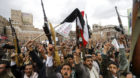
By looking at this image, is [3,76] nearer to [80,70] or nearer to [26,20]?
[80,70]

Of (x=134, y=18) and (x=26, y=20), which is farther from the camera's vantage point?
(x=26, y=20)

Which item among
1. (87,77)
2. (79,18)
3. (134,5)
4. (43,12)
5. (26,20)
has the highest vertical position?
(26,20)

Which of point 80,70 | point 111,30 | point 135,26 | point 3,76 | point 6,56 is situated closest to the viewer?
point 135,26

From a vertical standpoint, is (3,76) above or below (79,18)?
below

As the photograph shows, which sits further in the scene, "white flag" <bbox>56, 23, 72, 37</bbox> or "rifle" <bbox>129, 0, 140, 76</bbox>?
"white flag" <bbox>56, 23, 72, 37</bbox>

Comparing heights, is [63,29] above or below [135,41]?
above

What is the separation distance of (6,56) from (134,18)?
533 cm

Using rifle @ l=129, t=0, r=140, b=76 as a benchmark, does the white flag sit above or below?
above

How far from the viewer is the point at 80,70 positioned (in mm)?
2365

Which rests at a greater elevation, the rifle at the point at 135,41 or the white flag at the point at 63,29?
the white flag at the point at 63,29

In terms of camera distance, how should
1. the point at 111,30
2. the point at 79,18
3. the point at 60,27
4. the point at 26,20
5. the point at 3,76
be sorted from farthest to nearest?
the point at 26,20, the point at 111,30, the point at 79,18, the point at 60,27, the point at 3,76

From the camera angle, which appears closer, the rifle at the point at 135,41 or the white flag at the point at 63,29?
the rifle at the point at 135,41

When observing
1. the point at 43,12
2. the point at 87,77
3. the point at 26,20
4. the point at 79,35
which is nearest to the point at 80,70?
the point at 87,77

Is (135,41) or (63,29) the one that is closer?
(135,41)
